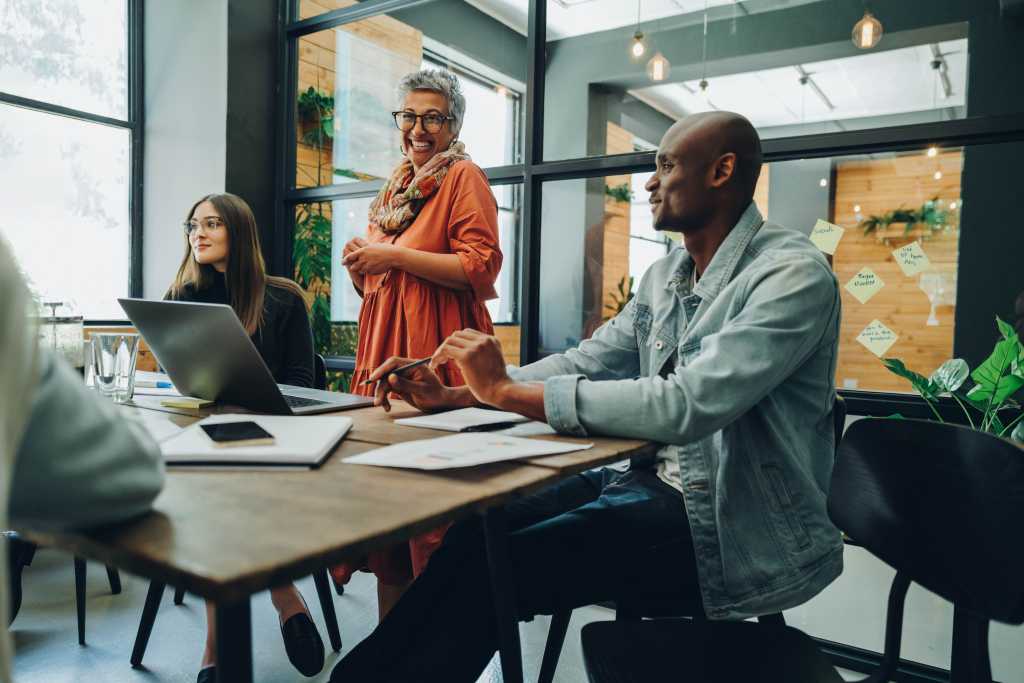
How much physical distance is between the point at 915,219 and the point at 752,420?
1537mm

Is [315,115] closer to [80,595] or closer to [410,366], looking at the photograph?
[80,595]

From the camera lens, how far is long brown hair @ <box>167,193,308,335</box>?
2229 mm

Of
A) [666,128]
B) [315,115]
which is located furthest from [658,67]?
[315,115]

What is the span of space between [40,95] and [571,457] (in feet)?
12.3

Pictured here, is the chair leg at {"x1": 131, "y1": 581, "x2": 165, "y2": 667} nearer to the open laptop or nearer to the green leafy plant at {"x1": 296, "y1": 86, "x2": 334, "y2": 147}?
the open laptop

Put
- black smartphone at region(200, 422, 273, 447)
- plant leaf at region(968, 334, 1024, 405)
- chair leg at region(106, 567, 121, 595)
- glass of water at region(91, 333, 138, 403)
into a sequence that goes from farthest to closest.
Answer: chair leg at region(106, 567, 121, 595), plant leaf at region(968, 334, 1024, 405), glass of water at region(91, 333, 138, 403), black smartphone at region(200, 422, 273, 447)

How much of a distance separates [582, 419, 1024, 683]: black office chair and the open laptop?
26.8 inches

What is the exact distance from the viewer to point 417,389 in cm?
139

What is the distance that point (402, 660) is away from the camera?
96cm

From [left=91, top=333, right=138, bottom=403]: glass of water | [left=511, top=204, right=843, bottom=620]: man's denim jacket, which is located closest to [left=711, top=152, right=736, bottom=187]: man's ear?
[left=511, top=204, right=843, bottom=620]: man's denim jacket

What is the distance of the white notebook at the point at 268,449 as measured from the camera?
0.85 meters

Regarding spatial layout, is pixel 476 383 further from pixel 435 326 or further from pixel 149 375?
pixel 149 375

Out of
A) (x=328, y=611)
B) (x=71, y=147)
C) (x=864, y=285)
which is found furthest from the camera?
(x=71, y=147)

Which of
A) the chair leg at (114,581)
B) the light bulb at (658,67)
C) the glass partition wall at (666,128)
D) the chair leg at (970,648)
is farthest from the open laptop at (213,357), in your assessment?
the light bulb at (658,67)
